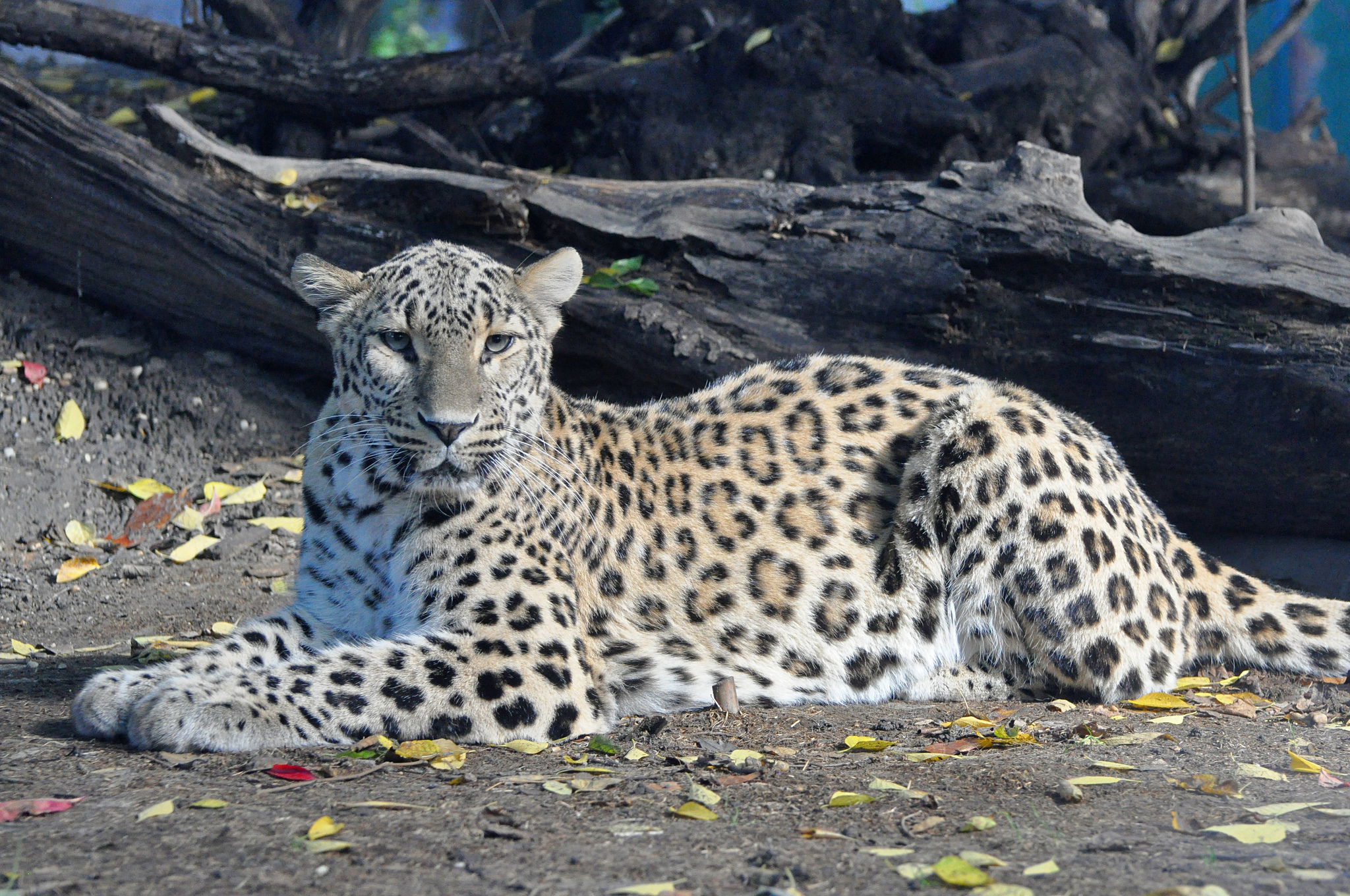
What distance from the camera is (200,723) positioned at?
448cm

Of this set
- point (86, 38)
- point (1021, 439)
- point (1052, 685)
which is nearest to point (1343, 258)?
point (1021, 439)

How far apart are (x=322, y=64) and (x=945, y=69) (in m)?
6.21

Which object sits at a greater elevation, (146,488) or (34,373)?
(34,373)

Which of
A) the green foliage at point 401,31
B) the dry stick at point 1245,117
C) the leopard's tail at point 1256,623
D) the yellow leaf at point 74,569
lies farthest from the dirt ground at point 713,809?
the green foliage at point 401,31

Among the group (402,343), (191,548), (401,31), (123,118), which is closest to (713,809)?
Result: (402,343)

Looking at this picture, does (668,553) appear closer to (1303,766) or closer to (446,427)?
(446,427)

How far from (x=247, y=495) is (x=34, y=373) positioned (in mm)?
1999

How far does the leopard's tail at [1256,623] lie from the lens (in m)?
6.01

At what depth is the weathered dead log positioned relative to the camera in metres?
10.6

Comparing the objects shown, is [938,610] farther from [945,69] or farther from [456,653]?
[945,69]

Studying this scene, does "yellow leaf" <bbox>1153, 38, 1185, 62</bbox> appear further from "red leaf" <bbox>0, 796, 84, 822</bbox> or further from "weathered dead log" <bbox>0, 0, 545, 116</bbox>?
"red leaf" <bbox>0, 796, 84, 822</bbox>

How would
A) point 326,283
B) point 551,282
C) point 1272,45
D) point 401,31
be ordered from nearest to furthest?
point 326,283
point 551,282
point 1272,45
point 401,31

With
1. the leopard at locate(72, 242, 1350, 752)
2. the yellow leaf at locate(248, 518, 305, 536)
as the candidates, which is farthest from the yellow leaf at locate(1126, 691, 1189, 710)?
the yellow leaf at locate(248, 518, 305, 536)

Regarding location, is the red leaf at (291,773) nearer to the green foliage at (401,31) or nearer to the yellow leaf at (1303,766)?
the yellow leaf at (1303,766)
